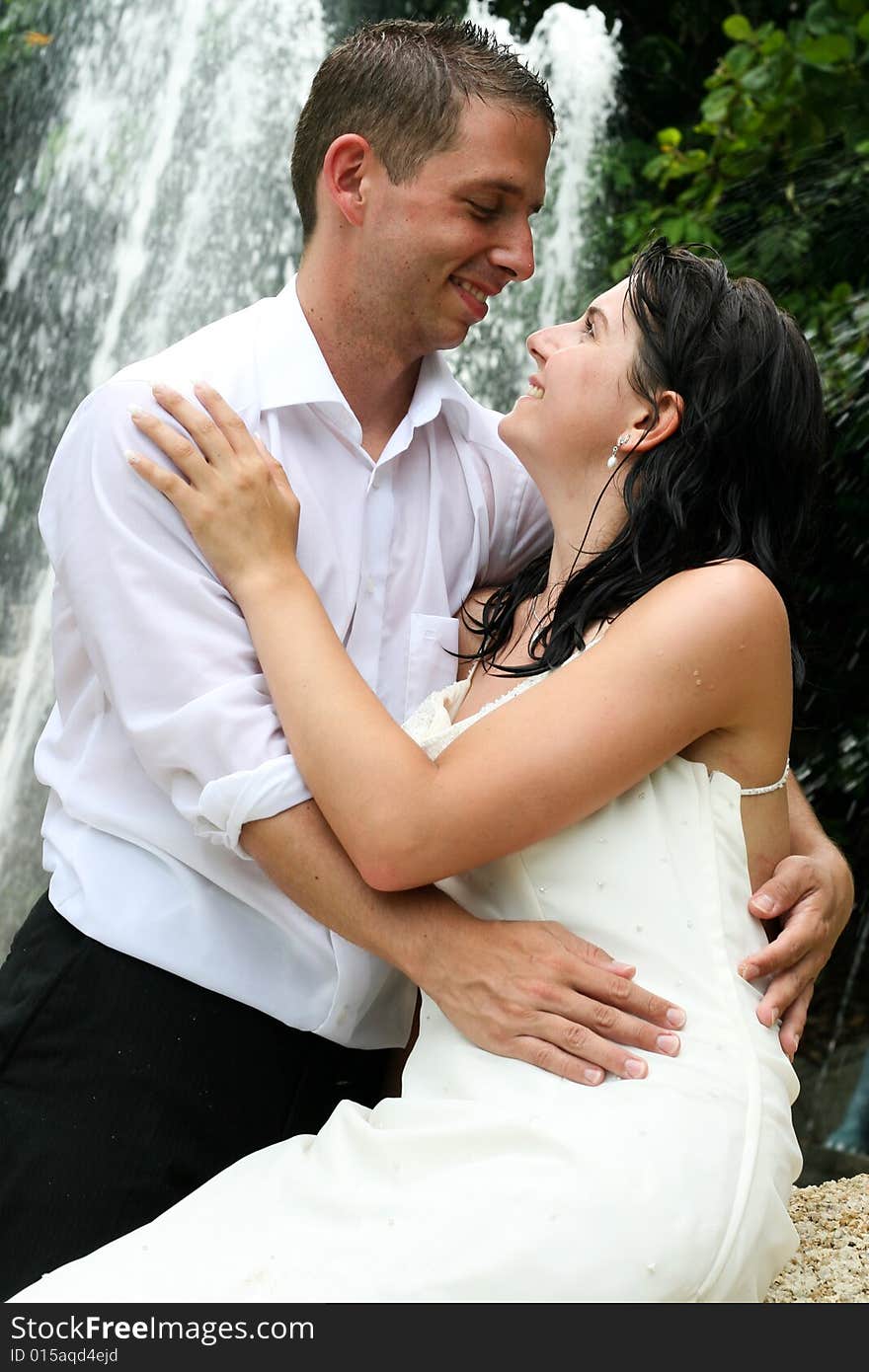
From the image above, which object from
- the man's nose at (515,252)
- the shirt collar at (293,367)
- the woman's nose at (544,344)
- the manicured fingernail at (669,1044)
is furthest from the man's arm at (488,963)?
the man's nose at (515,252)

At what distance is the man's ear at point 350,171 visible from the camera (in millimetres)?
2539

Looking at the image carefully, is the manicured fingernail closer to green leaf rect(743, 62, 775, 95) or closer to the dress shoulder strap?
the dress shoulder strap

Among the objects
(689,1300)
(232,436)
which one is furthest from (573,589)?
(689,1300)

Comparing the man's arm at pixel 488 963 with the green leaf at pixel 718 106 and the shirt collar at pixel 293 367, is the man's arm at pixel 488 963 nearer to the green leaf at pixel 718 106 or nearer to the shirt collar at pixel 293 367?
the shirt collar at pixel 293 367

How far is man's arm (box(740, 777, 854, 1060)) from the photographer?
2.16 metres

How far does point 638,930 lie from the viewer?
2.10m

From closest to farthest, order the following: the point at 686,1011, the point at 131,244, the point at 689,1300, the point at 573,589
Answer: the point at 689,1300, the point at 686,1011, the point at 573,589, the point at 131,244

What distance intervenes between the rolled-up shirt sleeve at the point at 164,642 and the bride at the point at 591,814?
46mm

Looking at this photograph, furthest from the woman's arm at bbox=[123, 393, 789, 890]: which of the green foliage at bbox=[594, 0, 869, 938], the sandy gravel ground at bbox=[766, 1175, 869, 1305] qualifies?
the green foliage at bbox=[594, 0, 869, 938]

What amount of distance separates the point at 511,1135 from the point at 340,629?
823 mm

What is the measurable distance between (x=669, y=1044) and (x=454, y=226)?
1.30 metres

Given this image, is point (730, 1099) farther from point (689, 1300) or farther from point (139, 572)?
point (139, 572)

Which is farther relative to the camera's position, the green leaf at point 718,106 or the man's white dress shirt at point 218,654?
the green leaf at point 718,106

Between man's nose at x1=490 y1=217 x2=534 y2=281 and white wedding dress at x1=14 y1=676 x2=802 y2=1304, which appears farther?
man's nose at x1=490 y1=217 x2=534 y2=281
